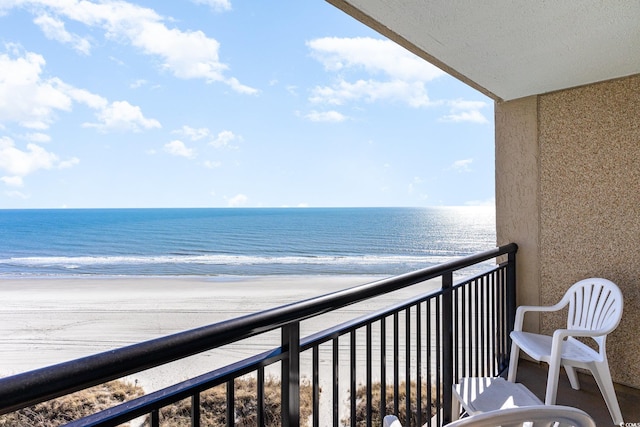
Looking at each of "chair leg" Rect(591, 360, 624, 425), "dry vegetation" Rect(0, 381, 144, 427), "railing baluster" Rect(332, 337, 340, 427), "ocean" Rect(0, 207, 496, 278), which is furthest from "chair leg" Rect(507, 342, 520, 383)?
"ocean" Rect(0, 207, 496, 278)

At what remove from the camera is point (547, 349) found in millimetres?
2209

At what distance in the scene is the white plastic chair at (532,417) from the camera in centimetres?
76

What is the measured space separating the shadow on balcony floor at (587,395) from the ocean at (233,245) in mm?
13955

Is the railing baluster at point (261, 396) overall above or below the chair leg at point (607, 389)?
above

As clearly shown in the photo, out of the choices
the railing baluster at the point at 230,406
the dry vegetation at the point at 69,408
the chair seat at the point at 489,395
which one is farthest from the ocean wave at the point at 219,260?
the railing baluster at the point at 230,406

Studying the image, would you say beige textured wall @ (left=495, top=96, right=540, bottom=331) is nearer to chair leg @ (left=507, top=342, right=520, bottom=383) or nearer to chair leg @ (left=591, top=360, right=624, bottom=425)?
chair leg @ (left=507, top=342, right=520, bottom=383)

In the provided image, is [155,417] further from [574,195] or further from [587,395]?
[574,195]

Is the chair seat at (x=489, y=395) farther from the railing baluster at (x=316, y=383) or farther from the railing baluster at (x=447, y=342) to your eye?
the railing baluster at (x=316, y=383)

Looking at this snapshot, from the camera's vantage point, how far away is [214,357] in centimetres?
721

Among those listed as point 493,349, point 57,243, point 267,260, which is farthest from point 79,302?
point 57,243

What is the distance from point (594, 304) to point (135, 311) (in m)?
12.0

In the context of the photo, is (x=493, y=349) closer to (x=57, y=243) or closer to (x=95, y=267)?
(x=95, y=267)

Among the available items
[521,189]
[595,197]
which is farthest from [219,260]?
[595,197]

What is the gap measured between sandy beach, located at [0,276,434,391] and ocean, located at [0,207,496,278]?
2.39 m
